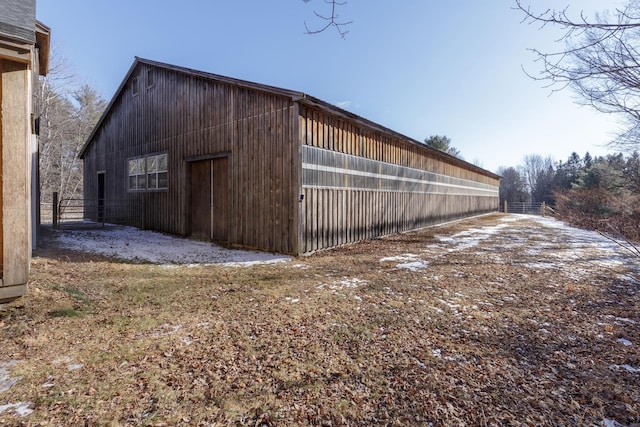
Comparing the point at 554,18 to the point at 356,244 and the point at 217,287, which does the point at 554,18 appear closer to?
the point at 217,287

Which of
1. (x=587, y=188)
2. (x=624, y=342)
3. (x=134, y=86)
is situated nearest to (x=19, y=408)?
(x=624, y=342)

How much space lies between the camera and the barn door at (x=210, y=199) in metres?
8.81

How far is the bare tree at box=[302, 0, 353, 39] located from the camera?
3102 millimetres

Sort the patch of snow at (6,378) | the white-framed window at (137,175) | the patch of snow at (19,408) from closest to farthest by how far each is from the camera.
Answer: the patch of snow at (19,408)
the patch of snow at (6,378)
the white-framed window at (137,175)

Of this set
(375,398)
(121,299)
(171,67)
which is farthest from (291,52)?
(375,398)

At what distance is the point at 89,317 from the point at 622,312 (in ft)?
22.5

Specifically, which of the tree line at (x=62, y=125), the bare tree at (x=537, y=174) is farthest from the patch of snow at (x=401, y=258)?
the bare tree at (x=537, y=174)

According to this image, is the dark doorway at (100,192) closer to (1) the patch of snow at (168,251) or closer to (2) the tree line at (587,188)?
(1) the patch of snow at (168,251)

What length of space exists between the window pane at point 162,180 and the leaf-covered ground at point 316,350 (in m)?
5.95

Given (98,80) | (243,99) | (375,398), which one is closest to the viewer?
(375,398)

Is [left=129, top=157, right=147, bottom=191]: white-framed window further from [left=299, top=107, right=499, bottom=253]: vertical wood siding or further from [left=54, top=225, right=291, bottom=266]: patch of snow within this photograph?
[left=299, top=107, right=499, bottom=253]: vertical wood siding

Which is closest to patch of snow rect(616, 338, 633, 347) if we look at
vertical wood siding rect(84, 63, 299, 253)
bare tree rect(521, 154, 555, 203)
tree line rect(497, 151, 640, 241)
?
tree line rect(497, 151, 640, 241)

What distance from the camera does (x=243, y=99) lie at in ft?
26.6

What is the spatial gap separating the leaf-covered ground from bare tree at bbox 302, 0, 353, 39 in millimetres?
3313
